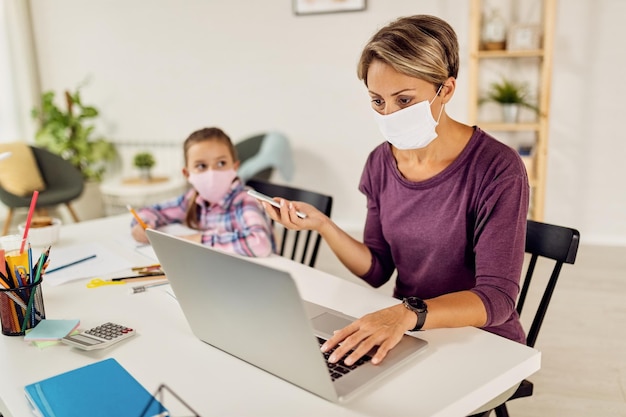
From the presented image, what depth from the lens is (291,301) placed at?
30.5 inches

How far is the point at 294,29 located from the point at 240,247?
8.94ft

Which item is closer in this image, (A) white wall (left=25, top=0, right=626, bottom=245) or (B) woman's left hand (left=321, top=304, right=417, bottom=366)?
(B) woman's left hand (left=321, top=304, right=417, bottom=366)

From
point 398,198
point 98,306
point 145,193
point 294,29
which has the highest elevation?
point 294,29

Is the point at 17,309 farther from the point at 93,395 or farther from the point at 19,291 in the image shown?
the point at 93,395

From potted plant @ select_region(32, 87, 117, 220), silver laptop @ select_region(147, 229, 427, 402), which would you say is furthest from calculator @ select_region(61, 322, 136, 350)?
potted plant @ select_region(32, 87, 117, 220)

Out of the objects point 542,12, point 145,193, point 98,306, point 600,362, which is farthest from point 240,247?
point 542,12

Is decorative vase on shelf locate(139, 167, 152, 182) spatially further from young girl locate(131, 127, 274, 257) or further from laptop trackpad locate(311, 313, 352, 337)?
laptop trackpad locate(311, 313, 352, 337)

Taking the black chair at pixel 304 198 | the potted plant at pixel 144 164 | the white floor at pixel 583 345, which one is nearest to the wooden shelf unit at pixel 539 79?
the white floor at pixel 583 345

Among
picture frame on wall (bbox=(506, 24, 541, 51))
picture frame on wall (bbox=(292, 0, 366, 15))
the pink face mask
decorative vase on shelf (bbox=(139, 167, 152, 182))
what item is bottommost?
decorative vase on shelf (bbox=(139, 167, 152, 182))

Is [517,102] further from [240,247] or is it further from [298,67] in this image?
[240,247]

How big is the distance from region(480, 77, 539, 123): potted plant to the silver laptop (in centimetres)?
278

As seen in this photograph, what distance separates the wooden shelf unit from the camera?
10.9 feet

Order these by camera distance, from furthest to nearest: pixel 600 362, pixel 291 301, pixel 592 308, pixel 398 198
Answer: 1. pixel 592 308
2. pixel 600 362
3. pixel 398 198
4. pixel 291 301

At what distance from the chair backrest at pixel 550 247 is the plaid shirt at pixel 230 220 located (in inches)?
25.8
